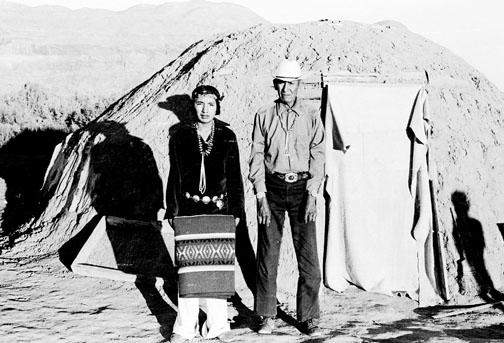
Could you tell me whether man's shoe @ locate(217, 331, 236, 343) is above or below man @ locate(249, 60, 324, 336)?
below

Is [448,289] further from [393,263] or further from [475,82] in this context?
[475,82]

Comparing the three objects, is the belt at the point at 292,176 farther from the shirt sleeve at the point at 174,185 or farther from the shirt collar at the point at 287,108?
the shirt sleeve at the point at 174,185

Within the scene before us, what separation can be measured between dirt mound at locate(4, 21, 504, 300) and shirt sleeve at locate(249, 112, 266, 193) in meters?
1.46

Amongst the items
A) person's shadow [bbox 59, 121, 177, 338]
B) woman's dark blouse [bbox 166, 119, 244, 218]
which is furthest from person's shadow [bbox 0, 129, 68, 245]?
woman's dark blouse [bbox 166, 119, 244, 218]

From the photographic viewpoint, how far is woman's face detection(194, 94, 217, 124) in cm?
366

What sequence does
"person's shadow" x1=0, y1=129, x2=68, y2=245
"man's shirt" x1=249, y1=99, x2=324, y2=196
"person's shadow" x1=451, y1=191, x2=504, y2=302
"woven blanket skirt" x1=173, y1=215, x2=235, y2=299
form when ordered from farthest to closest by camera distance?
"person's shadow" x1=0, y1=129, x2=68, y2=245 < "person's shadow" x1=451, y1=191, x2=504, y2=302 < "man's shirt" x1=249, y1=99, x2=324, y2=196 < "woven blanket skirt" x1=173, y1=215, x2=235, y2=299

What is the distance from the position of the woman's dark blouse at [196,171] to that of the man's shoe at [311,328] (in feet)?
3.23

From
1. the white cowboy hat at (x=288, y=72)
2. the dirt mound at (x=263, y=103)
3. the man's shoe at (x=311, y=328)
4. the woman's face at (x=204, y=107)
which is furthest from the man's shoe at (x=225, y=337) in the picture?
the white cowboy hat at (x=288, y=72)

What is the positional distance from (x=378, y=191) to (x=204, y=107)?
1.94 meters

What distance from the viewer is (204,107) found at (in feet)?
12.0

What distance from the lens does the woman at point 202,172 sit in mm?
3670

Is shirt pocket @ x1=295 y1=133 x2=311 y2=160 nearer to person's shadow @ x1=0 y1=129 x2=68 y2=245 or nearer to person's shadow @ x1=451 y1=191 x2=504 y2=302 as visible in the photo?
person's shadow @ x1=451 y1=191 x2=504 y2=302

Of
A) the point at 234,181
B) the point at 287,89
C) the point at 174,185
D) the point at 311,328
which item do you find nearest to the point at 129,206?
the point at 174,185

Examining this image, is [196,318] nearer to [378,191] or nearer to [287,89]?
[287,89]
